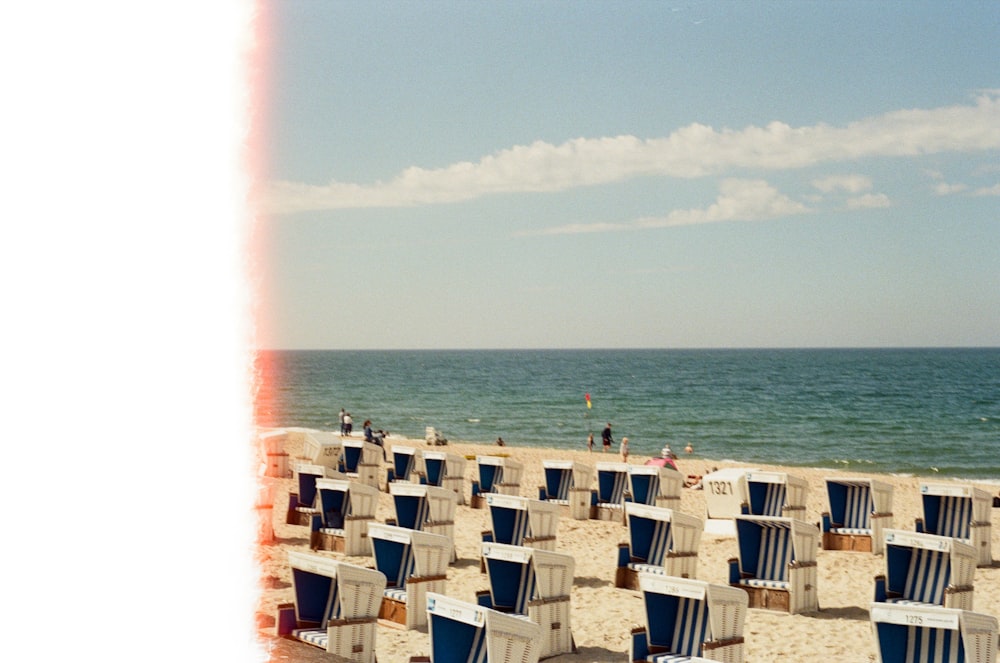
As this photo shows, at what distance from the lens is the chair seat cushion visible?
12.5 meters

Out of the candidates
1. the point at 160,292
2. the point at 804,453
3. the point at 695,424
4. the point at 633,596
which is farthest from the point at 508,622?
the point at 695,424

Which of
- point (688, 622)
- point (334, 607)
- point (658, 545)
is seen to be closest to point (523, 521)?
point (658, 545)

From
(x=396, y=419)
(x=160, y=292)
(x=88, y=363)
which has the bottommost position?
(x=396, y=419)

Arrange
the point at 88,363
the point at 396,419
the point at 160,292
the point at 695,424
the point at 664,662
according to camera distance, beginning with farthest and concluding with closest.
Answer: the point at 396,419, the point at 695,424, the point at 664,662, the point at 160,292, the point at 88,363

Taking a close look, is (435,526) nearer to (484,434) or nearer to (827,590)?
(827,590)

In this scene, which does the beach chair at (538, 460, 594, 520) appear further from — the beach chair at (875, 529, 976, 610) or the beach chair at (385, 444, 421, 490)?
the beach chair at (875, 529, 976, 610)

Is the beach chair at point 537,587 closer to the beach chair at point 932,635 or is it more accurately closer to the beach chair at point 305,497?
the beach chair at point 932,635

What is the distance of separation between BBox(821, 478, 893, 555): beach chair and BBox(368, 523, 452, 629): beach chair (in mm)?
7701

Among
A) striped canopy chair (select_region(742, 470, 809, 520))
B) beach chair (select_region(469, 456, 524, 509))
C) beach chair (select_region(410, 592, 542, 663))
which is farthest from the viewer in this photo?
beach chair (select_region(469, 456, 524, 509))

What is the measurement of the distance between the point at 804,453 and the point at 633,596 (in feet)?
131

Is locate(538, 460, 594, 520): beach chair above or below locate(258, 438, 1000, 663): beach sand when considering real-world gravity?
above

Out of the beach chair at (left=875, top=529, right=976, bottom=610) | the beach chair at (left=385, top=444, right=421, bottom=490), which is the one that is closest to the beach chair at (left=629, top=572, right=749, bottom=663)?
the beach chair at (left=875, top=529, right=976, bottom=610)

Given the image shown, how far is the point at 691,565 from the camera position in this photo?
13.0 m

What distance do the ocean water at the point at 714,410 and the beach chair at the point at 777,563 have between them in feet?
41.3
